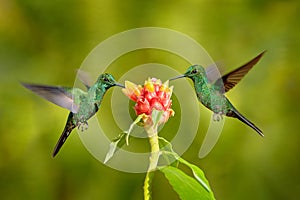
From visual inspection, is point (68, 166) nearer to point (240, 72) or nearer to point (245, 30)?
point (245, 30)

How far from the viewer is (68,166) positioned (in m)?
1.71

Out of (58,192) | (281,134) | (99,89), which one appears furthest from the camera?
(281,134)

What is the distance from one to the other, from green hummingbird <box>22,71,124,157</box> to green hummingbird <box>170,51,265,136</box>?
0.09 metres

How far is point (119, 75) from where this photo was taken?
68.7 inches

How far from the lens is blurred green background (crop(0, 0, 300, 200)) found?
1.71m

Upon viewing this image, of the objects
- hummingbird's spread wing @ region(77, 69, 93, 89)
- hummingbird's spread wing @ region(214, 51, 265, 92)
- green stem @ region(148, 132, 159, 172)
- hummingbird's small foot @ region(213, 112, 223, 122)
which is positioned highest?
hummingbird's spread wing @ region(214, 51, 265, 92)

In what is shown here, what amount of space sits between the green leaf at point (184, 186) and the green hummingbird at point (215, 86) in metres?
0.07

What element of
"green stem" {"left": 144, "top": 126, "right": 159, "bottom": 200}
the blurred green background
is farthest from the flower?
the blurred green background

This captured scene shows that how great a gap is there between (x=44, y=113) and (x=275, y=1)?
0.82m

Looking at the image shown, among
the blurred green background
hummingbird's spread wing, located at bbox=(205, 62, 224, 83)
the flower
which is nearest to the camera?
the flower

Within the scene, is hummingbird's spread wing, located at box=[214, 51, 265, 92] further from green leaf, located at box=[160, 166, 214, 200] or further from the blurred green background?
the blurred green background

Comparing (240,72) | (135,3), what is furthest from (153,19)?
(240,72)

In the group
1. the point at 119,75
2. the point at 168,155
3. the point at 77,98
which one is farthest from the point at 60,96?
the point at 119,75

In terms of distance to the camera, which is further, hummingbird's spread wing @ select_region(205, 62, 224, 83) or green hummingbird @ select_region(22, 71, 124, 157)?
hummingbird's spread wing @ select_region(205, 62, 224, 83)
